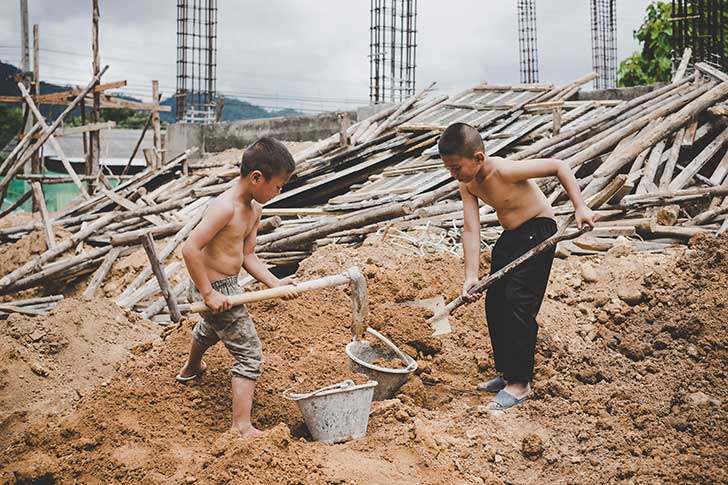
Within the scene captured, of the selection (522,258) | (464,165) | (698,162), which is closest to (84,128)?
(698,162)

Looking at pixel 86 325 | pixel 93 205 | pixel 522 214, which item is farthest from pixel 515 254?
pixel 93 205

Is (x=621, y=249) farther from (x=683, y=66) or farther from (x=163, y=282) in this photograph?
(x=683, y=66)

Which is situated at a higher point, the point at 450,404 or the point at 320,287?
the point at 320,287

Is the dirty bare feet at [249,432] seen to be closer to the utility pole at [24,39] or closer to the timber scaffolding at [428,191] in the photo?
the timber scaffolding at [428,191]

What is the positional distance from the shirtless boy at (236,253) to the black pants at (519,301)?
153 centimetres

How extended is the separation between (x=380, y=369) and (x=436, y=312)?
1.19m

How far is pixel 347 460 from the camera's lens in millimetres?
3262

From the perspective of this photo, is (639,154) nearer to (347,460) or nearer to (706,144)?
(706,144)

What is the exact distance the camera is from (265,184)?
361cm

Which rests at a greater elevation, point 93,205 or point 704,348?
point 93,205

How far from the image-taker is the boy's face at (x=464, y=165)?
13.4ft

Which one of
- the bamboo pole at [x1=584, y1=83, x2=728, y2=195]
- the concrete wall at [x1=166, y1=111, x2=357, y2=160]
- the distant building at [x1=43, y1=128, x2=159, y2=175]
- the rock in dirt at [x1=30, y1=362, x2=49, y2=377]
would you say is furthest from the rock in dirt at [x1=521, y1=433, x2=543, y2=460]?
the distant building at [x1=43, y1=128, x2=159, y2=175]

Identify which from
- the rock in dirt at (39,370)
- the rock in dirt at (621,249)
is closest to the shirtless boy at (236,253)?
the rock in dirt at (39,370)

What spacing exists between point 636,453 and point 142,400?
8.73ft
